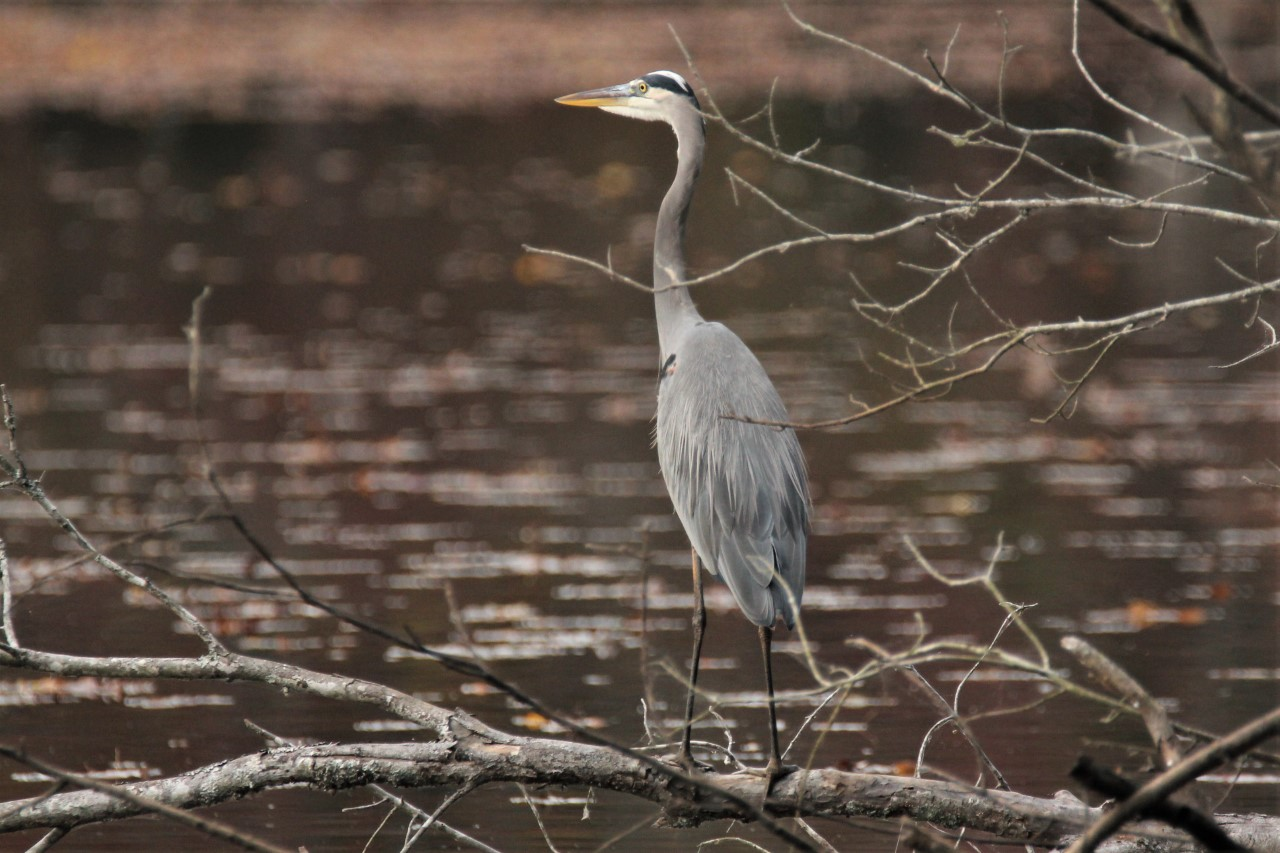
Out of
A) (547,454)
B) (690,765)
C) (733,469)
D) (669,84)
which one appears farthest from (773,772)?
(547,454)

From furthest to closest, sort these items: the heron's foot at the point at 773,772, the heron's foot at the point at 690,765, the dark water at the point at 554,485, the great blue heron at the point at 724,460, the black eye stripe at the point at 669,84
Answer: the dark water at the point at 554,485 < the black eye stripe at the point at 669,84 < the great blue heron at the point at 724,460 < the heron's foot at the point at 690,765 < the heron's foot at the point at 773,772

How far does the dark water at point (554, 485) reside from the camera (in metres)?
6.45

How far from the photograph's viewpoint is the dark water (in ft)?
21.2

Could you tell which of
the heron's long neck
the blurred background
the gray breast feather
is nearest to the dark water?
the blurred background

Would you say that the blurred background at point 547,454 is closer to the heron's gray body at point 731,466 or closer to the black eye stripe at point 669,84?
the heron's gray body at point 731,466

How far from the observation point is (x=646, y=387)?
1154 cm

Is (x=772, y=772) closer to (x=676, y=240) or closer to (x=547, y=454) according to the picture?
(x=676, y=240)

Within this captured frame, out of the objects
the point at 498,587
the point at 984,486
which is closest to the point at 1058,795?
the point at 498,587

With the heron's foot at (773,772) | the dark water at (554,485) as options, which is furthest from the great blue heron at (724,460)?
the heron's foot at (773,772)

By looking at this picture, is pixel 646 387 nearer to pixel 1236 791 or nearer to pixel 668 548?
pixel 668 548

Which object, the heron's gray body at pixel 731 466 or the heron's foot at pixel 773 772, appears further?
the heron's gray body at pixel 731 466

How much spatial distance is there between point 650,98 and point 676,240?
0.54 metres

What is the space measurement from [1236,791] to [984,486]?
148 inches

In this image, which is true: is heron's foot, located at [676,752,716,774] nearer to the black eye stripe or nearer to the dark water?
the dark water
